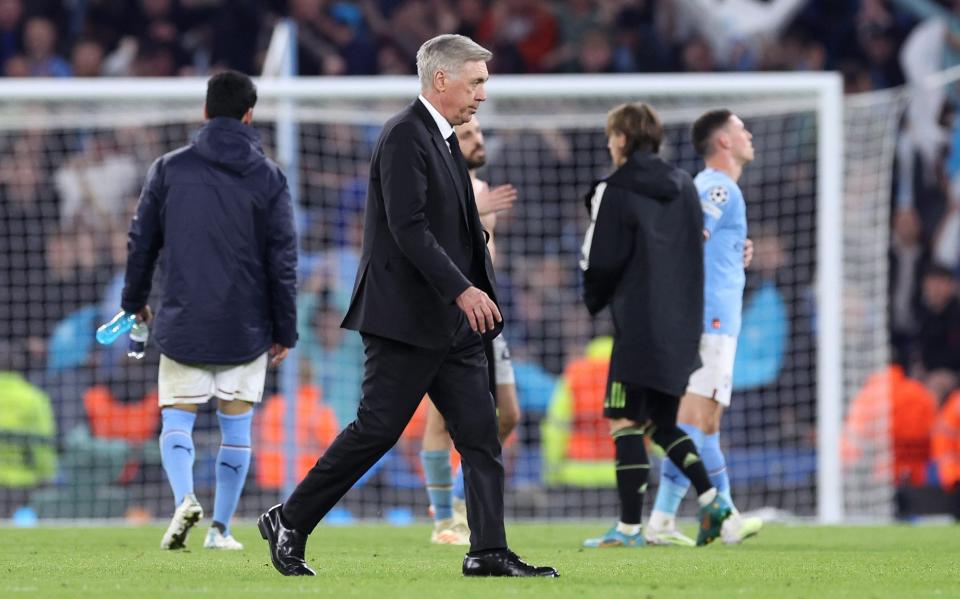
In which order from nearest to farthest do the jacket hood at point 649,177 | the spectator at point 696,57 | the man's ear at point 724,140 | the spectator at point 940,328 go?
the jacket hood at point 649,177, the man's ear at point 724,140, the spectator at point 940,328, the spectator at point 696,57

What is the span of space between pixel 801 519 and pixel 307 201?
4392mm

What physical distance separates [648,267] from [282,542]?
274 centimetres

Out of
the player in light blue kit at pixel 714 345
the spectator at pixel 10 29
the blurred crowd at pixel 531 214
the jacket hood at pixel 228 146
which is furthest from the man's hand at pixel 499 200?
the spectator at pixel 10 29

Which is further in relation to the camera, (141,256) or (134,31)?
(134,31)

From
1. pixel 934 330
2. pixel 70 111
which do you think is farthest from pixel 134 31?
pixel 934 330

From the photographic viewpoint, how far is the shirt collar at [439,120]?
19.4ft

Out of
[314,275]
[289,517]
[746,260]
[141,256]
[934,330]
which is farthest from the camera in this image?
[934,330]

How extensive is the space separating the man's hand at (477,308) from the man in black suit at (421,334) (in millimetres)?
97

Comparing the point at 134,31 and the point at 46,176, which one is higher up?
the point at 134,31

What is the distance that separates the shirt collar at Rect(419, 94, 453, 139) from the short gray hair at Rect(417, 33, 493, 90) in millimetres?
56

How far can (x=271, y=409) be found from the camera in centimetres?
1238

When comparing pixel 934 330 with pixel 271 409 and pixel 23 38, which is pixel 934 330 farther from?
pixel 23 38

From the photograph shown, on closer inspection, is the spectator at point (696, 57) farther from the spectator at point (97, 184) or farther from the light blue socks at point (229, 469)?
the light blue socks at point (229, 469)

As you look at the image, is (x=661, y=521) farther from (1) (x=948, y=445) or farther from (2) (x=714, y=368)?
(1) (x=948, y=445)
